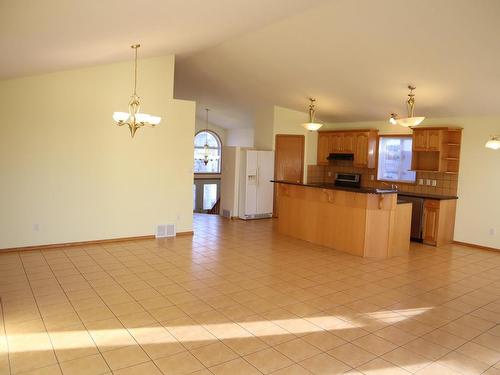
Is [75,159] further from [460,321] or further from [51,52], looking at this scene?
[460,321]

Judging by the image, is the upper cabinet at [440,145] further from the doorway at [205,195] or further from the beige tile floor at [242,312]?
the doorway at [205,195]

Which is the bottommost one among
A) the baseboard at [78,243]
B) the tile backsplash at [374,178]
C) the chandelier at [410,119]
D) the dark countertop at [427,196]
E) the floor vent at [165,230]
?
the baseboard at [78,243]

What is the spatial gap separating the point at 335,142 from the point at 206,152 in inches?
221

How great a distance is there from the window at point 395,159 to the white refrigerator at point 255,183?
256 centimetres

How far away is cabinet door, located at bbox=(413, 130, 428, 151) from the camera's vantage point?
7.58 m

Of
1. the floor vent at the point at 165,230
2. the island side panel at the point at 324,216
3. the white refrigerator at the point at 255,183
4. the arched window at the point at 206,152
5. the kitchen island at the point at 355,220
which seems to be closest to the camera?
the kitchen island at the point at 355,220

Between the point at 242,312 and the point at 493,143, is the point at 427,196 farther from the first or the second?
the point at 242,312

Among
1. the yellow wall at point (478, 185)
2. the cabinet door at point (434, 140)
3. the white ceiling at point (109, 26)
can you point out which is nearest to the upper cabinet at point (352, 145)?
the cabinet door at point (434, 140)

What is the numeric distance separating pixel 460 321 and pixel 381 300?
0.80 meters

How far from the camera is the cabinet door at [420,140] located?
7.58 m

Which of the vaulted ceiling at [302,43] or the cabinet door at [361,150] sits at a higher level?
the vaulted ceiling at [302,43]

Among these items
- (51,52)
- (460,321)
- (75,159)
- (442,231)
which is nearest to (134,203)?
(75,159)

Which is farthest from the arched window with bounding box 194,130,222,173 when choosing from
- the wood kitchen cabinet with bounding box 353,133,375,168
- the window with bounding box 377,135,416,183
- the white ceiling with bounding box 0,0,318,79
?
the white ceiling with bounding box 0,0,318,79

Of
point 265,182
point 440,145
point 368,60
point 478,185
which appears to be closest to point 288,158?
point 265,182
